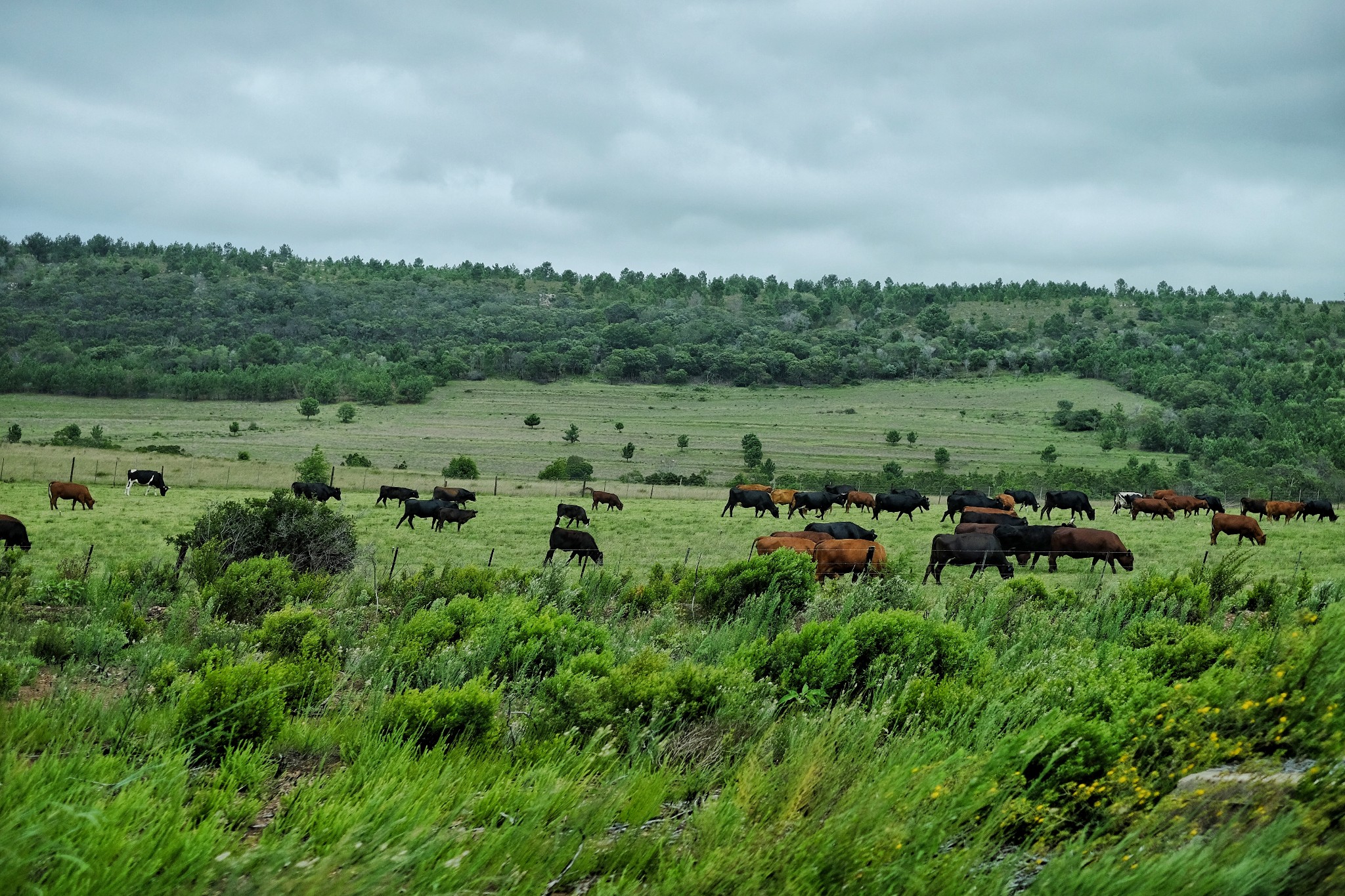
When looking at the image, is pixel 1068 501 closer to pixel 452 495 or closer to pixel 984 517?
pixel 984 517

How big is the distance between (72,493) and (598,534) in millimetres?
17642

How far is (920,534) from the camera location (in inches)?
1124

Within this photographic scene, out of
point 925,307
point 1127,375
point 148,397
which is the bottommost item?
point 148,397

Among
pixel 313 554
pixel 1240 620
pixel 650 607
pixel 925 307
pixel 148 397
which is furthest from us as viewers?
pixel 925 307

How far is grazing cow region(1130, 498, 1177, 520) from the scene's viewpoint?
34750 millimetres

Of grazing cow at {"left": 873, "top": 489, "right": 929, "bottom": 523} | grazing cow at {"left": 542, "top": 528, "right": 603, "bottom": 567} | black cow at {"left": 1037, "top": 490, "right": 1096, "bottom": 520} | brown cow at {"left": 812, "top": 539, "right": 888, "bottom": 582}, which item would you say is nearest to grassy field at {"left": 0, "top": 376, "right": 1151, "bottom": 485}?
grazing cow at {"left": 542, "top": 528, "right": 603, "bottom": 567}

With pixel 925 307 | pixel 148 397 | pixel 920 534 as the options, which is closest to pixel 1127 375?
pixel 925 307

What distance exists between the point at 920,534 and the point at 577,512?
454 inches

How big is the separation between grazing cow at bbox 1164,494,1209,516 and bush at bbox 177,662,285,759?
38.1 meters

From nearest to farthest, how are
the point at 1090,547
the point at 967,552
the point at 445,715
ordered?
the point at 445,715 → the point at 967,552 → the point at 1090,547

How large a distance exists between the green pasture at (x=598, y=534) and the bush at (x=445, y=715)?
12.1 metres

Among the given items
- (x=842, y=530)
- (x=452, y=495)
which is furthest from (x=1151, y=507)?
(x=452, y=495)

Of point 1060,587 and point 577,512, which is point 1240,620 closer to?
point 1060,587

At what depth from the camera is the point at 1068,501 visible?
35.8 metres
